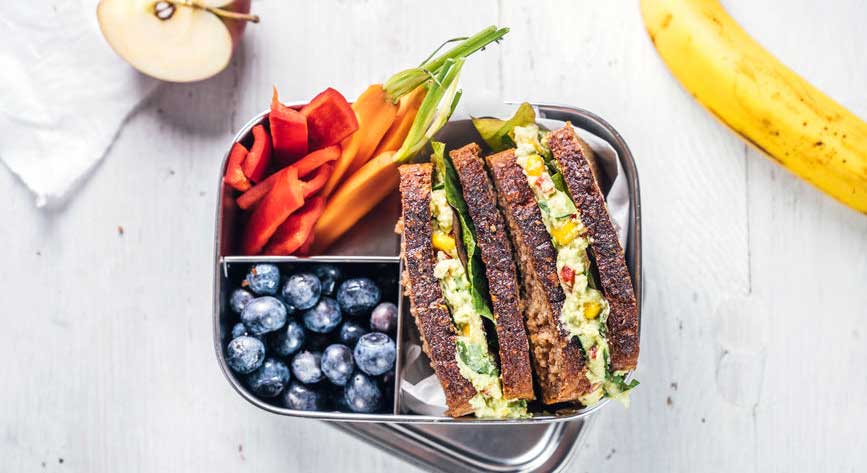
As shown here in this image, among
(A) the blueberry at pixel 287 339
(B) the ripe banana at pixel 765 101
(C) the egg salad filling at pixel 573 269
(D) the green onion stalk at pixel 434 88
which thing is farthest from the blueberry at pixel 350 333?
(B) the ripe banana at pixel 765 101

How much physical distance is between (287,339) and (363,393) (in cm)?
24

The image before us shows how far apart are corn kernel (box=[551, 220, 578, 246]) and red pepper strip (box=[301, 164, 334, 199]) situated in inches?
24.5

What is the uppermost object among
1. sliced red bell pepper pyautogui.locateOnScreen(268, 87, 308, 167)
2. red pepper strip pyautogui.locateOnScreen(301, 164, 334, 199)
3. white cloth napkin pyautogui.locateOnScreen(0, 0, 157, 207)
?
white cloth napkin pyautogui.locateOnScreen(0, 0, 157, 207)

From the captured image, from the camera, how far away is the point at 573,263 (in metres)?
1.68

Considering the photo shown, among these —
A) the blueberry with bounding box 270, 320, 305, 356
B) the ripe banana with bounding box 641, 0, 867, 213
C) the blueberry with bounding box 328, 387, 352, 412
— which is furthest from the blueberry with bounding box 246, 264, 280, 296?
the ripe banana with bounding box 641, 0, 867, 213

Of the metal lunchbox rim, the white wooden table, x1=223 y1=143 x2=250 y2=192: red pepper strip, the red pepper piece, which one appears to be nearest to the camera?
the red pepper piece

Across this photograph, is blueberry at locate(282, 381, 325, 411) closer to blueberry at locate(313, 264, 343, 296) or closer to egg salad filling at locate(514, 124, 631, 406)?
blueberry at locate(313, 264, 343, 296)

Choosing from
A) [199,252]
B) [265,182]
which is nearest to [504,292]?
[265,182]

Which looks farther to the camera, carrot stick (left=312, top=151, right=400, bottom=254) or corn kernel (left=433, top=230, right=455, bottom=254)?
carrot stick (left=312, top=151, right=400, bottom=254)

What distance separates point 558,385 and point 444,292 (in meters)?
0.34

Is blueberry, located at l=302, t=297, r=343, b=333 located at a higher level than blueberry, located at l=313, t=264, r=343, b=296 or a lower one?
lower

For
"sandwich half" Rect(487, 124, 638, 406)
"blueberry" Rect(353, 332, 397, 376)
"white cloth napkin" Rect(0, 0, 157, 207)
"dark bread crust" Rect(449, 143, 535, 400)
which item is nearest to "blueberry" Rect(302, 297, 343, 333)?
"blueberry" Rect(353, 332, 397, 376)

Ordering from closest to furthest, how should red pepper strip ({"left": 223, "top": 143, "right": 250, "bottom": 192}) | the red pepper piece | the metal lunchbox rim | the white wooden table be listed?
the red pepper piece → the metal lunchbox rim → red pepper strip ({"left": 223, "top": 143, "right": 250, "bottom": 192}) → the white wooden table

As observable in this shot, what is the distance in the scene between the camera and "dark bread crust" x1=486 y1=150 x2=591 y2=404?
1.70 meters
